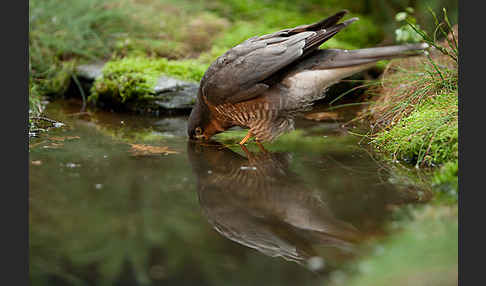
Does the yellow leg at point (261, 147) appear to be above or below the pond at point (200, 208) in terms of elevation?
above

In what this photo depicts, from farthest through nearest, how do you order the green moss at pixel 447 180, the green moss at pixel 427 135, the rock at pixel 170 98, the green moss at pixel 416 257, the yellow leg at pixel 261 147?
the rock at pixel 170 98 < the yellow leg at pixel 261 147 < the green moss at pixel 427 135 < the green moss at pixel 447 180 < the green moss at pixel 416 257

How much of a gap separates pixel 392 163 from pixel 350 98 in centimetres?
250

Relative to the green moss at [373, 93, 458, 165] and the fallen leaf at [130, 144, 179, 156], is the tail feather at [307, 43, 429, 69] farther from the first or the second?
the fallen leaf at [130, 144, 179, 156]

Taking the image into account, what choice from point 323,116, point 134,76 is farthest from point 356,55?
point 134,76

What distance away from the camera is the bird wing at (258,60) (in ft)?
13.3

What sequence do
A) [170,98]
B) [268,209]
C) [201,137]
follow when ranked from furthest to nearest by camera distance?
[170,98] < [201,137] < [268,209]

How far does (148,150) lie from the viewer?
425cm

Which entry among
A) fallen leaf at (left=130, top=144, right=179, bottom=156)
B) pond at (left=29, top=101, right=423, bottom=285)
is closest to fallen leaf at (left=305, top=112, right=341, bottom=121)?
pond at (left=29, top=101, right=423, bottom=285)

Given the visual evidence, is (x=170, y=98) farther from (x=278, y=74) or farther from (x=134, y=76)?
(x=278, y=74)

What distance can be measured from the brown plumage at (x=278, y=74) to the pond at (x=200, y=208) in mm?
339

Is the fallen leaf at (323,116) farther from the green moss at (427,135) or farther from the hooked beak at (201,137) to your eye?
the hooked beak at (201,137)

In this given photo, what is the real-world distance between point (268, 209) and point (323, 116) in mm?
2749

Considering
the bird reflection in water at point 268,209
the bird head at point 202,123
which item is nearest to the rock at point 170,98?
the bird head at point 202,123

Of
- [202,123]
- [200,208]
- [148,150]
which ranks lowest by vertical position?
[200,208]
